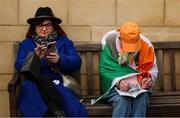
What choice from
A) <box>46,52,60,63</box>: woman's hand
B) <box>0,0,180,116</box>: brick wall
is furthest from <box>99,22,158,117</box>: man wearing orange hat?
<box>46,52,60,63</box>: woman's hand

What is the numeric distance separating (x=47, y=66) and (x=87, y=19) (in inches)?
31.0

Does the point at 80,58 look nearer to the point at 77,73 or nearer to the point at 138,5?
the point at 77,73

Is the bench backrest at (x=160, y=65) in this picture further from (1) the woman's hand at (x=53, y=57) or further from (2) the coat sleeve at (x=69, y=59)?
(1) the woman's hand at (x=53, y=57)

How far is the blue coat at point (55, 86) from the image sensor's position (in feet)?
14.3

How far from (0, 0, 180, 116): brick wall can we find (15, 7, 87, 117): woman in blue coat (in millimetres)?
227

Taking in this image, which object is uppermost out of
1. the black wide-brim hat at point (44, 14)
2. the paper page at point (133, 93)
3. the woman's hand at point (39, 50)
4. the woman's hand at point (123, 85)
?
the black wide-brim hat at point (44, 14)

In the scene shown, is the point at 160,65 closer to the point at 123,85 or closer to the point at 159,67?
the point at 159,67

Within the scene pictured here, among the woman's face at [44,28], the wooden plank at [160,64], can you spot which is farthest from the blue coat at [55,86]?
the wooden plank at [160,64]

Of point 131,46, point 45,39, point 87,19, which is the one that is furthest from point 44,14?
point 131,46

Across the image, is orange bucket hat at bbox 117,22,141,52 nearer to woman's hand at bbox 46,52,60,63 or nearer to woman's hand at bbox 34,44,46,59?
woman's hand at bbox 46,52,60,63

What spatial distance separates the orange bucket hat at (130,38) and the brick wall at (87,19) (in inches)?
20.9

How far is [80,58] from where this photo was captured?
4.88 metres

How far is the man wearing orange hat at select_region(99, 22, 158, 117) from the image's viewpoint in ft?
14.8

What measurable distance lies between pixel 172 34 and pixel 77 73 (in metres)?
1.13
